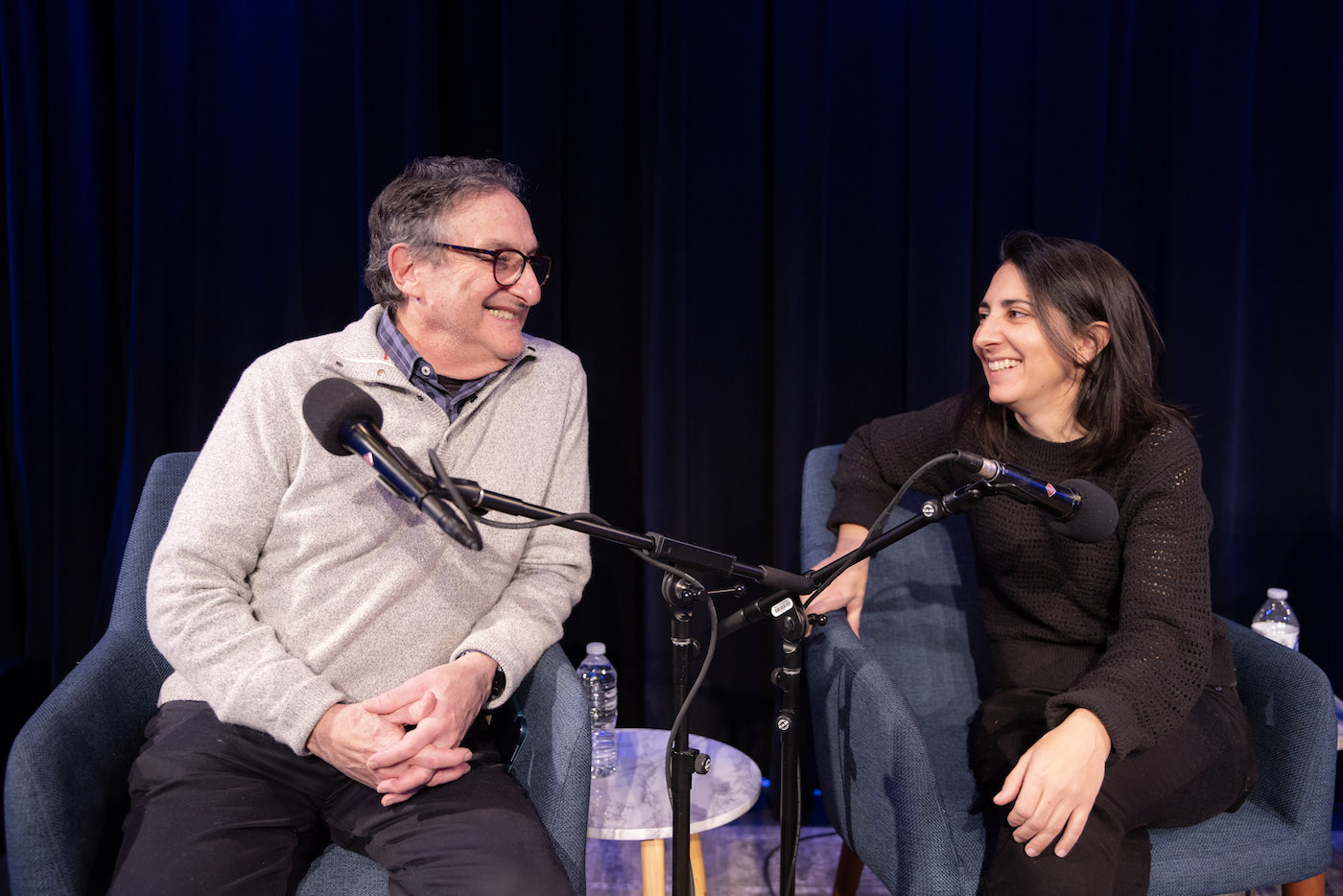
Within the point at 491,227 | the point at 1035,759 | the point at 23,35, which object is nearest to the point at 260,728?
the point at 491,227

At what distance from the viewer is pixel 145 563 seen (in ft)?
6.63

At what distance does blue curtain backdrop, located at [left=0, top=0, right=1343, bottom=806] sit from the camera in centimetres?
267

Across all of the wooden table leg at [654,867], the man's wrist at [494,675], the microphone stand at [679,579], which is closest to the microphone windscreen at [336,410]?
the microphone stand at [679,579]

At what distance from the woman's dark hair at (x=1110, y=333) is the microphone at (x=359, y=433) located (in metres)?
1.34

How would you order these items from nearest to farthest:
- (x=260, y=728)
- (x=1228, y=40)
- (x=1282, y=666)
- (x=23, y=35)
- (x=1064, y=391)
Result: (x=260, y=728) < (x=1282, y=666) < (x=1064, y=391) < (x=23, y=35) < (x=1228, y=40)

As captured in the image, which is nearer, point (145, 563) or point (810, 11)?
point (145, 563)

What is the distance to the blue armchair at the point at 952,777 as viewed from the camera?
1713 mm

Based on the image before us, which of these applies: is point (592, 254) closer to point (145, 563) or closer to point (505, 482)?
point (505, 482)

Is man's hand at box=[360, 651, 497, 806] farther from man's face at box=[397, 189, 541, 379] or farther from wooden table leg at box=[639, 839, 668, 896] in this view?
man's face at box=[397, 189, 541, 379]

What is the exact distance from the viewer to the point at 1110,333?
1983 mm

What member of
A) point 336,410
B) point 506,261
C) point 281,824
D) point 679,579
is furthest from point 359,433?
point 506,261

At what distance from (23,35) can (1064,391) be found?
272cm

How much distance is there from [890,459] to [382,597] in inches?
44.6

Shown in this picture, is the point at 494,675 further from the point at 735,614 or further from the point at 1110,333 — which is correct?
the point at 1110,333
